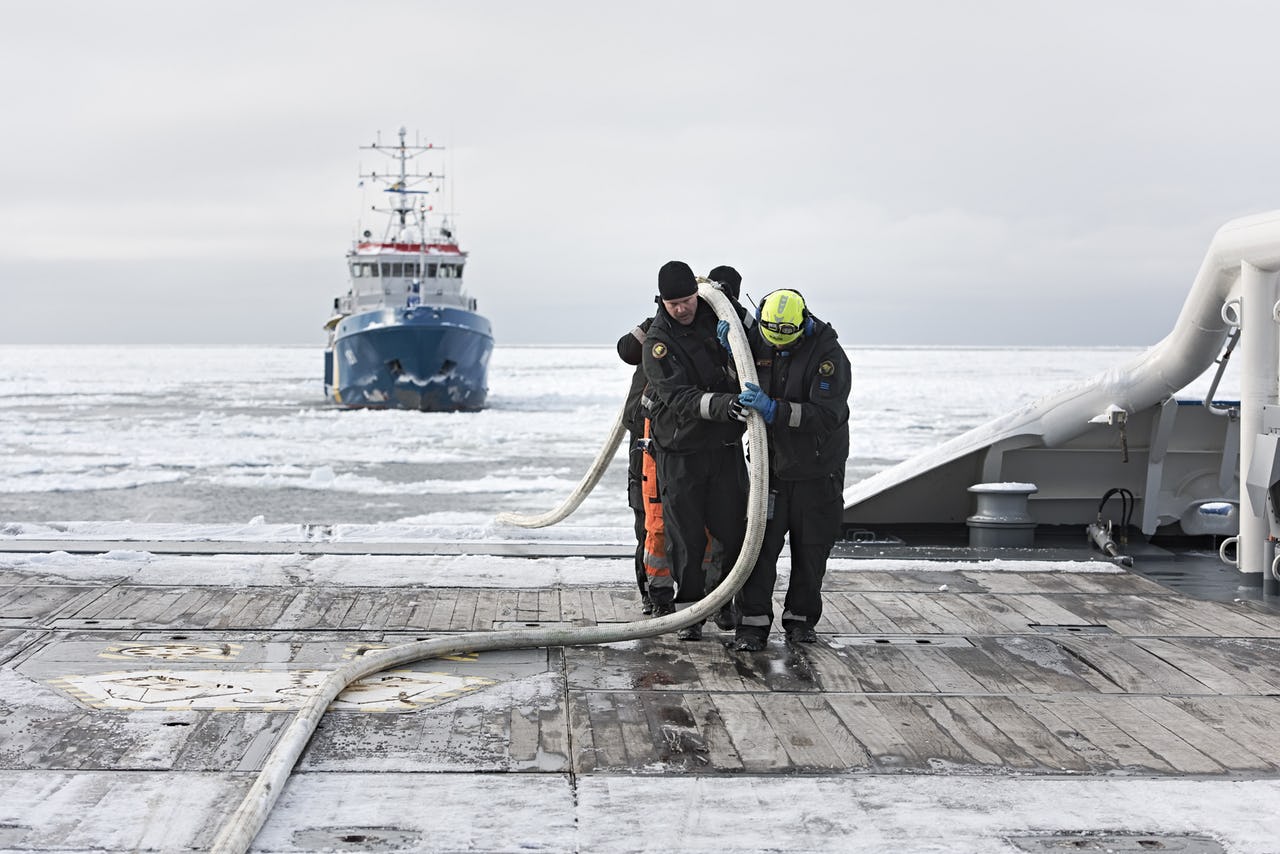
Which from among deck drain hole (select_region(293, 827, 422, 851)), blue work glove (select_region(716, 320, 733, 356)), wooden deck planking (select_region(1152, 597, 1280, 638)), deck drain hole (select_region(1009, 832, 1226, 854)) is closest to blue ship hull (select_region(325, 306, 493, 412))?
wooden deck planking (select_region(1152, 597, 1280, 638))

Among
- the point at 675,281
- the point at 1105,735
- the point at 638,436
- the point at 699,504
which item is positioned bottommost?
the point at 1105,735

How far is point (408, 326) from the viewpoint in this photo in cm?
3662

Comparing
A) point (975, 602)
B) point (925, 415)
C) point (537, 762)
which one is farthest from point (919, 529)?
point (925, 415)

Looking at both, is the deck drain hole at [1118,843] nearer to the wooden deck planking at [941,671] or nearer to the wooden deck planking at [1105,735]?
the wooden deck planking at [1105,735]

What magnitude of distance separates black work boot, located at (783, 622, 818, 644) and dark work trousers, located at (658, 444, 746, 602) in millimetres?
340

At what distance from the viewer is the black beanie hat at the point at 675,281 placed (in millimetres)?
4590

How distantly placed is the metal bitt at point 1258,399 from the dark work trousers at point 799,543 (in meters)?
2.11

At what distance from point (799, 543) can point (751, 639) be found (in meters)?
0.41

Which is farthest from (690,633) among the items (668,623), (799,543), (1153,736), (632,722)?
(1153,736)

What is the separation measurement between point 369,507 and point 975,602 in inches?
413

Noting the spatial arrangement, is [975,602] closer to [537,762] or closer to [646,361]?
[646,361]

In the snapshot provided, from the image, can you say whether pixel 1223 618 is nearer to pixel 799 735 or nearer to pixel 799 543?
pixel 799 543

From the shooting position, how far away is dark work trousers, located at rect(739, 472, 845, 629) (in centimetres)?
466

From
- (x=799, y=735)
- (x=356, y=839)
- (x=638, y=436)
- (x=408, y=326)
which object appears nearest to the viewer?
(x=356, y=839)
